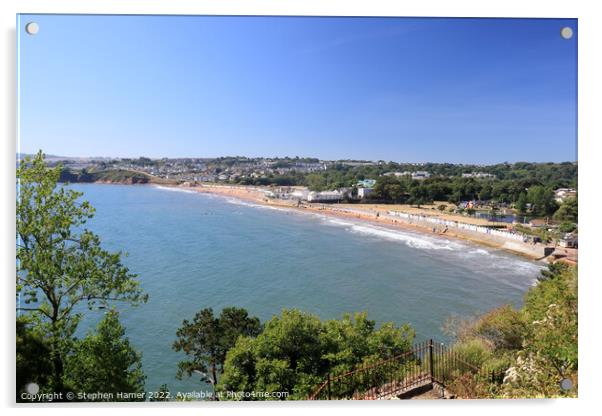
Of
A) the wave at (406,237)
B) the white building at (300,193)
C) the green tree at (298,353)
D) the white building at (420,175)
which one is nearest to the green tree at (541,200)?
the white building at (420,175)

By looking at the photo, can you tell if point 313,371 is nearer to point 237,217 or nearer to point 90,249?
point 90,249

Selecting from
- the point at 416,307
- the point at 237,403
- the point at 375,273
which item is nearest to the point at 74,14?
the point at 237,403

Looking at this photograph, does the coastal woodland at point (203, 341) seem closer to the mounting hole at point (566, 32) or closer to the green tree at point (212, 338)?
the green tree at point (212, 338)

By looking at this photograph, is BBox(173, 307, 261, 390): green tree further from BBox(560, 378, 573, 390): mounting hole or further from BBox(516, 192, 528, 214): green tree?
BBox(516, 192, 528, 214): green tree

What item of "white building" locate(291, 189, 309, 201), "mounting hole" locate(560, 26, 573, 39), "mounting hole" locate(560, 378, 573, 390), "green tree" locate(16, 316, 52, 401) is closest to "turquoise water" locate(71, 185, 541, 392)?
"green tree" locate(16, 316, 52, 401)

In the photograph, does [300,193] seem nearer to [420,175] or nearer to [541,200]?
[420,175]
